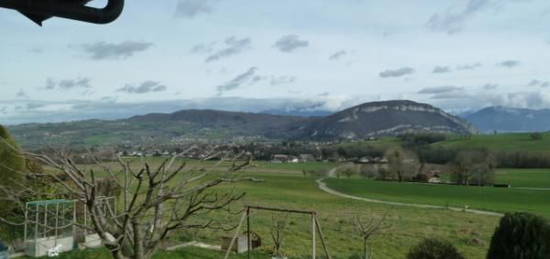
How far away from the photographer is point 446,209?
54.5 metres

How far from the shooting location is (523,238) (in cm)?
1096

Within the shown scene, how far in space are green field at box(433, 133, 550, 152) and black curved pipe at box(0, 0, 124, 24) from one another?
123753 mm

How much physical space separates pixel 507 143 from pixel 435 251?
127168mm

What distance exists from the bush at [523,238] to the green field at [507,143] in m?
113

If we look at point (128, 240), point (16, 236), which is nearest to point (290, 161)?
point (16, 236)

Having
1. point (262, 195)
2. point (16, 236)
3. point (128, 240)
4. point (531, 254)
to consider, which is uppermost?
point (128, 240)

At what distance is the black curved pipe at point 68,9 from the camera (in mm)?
2459

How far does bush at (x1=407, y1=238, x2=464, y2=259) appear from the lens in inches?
559

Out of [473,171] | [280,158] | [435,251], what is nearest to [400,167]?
[473,171]

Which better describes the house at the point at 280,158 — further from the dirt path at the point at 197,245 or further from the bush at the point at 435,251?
the bush at the point at 435,251

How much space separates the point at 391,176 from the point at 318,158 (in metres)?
51.8

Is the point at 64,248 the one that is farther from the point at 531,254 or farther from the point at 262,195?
the point at 262,195

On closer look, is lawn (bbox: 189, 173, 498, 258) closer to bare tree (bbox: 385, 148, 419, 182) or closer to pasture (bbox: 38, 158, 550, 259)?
pasture (bbox: 38, 158, 550, 259)

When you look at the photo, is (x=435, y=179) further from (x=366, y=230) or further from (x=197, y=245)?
(x=197, y=245)
